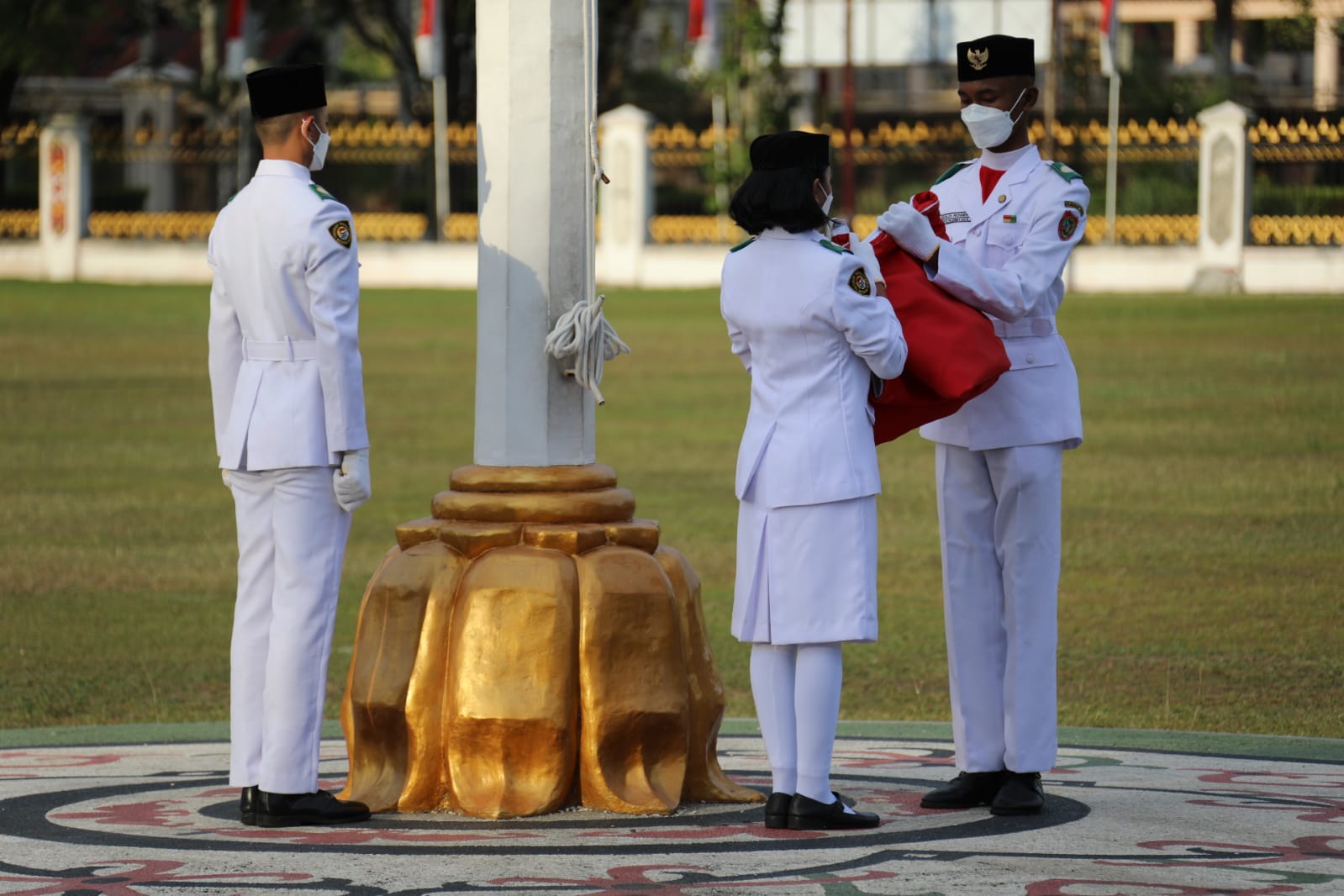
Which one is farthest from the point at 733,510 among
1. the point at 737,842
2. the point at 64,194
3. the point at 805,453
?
the point at 64,194

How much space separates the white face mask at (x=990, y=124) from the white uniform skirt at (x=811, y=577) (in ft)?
3.24

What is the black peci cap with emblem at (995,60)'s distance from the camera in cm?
591

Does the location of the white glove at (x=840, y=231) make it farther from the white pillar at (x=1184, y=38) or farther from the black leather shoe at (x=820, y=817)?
the white pillar at (x=1184, y=38)

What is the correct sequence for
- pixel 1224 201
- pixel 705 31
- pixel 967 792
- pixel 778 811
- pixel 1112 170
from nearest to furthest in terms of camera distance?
1. pixel 778 811
2. pixel 967 792
3. pixel 1224 201
4. pixel 1112 170
5. pixel 705 31

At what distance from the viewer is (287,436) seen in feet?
18.3

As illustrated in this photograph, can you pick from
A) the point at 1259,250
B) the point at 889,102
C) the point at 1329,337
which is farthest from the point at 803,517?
the point at 889,102

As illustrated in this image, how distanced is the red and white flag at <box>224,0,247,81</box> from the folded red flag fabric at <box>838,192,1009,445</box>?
107ft

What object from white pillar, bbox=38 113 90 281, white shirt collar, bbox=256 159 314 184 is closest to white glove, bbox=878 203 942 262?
white shirt collar, bbox=256 159 314 184

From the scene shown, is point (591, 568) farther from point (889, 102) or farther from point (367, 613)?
point (889, 102)

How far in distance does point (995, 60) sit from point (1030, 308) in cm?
63

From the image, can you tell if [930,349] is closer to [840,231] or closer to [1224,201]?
[840,231]

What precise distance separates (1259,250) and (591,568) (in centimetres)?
2388

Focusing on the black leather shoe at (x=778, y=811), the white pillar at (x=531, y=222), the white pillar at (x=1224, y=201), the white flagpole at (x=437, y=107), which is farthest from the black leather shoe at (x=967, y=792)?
the white flagpole at (x=437, y=107)

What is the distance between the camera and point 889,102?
177ft
